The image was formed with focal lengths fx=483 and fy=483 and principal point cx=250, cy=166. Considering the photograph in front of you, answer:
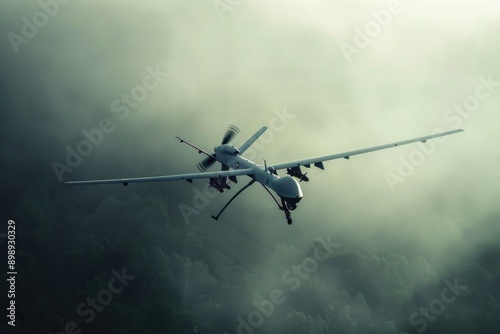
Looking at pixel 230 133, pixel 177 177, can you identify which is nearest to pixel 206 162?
pixel 230 133

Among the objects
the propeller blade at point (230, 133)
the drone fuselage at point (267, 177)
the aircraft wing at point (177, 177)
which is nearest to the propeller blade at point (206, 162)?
the drone fuselage at point (267, 177)

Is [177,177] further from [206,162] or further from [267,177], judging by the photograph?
[206,162]

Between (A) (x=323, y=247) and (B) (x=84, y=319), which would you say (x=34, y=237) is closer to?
(B) (x=84, y=319)

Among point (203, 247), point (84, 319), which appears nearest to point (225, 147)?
point (84, 319)

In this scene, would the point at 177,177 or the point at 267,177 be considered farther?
the point at 177,177

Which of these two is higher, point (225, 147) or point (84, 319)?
point (225, 147)

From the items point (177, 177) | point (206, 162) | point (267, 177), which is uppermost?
point (267, 177)

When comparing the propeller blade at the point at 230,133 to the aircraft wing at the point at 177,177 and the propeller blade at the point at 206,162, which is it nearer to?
the propeller blade at the point at 206,162

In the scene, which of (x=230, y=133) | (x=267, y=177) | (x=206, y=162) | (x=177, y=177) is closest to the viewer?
(x=267, y=177)

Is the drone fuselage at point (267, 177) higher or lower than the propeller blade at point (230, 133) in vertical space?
lower

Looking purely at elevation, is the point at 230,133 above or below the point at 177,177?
above

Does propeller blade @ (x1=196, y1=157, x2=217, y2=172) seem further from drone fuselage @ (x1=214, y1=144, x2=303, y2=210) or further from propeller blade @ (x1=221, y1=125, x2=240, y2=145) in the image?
propeller blade @ (x1=221, y1=125, x2=240, y2=145)
